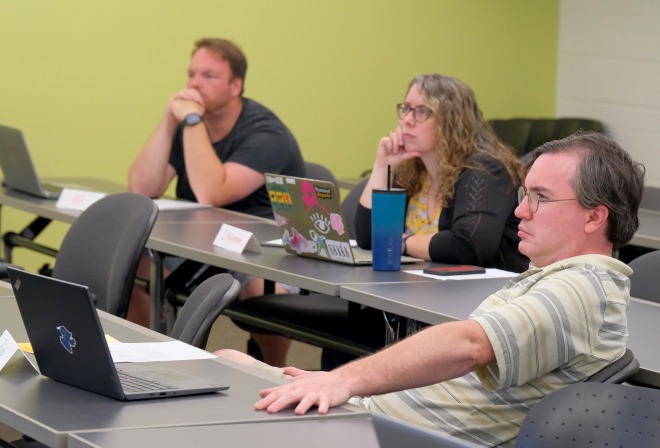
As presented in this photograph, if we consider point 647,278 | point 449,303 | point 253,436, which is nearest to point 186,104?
point 449,303

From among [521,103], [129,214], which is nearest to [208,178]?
[129,214]

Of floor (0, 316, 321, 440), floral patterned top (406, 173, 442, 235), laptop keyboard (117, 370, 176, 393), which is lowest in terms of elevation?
floor (0, 316, 321, 440)

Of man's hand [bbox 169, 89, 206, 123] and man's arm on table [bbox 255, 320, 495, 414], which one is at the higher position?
man's hand [bbox 169, 89, 206, 123]

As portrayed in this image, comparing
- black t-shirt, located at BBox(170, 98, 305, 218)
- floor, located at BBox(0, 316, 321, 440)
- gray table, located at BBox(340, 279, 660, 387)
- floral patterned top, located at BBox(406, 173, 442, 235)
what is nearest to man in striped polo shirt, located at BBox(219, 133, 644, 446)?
gray table, located at BBox(340, 279, 660, 387)

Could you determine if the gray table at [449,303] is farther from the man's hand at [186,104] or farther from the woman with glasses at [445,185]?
the man's hand at [186,104]

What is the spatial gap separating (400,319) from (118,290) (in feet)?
2.43

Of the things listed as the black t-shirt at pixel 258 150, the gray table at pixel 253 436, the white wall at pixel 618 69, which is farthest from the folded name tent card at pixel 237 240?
the white wall at pixel 618 69

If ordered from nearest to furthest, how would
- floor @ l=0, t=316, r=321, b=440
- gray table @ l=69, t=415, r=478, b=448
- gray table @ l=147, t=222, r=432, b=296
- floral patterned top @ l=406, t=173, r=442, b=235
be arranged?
gray table @ l=69, t=415, r=478, b=448
gray table @ l=147, t=222, r=432, b=296
floral patterned top @ l=406, t=173, r=442, b=235
floor @ l=0, t=316, r=321, b=440

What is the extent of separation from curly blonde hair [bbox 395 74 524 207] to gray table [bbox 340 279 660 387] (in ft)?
1.60

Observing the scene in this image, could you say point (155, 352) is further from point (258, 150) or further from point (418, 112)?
point (258, 150)

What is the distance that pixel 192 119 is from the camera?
170 inches

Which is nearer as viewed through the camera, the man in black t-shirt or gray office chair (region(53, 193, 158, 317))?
gray office chair (region(53, 193, 158, 317))

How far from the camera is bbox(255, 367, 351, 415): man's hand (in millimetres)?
1771

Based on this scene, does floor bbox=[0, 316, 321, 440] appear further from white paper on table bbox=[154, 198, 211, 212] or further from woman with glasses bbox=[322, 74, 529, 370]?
woman with glasses bbox=[322, 74, 529, 370]
